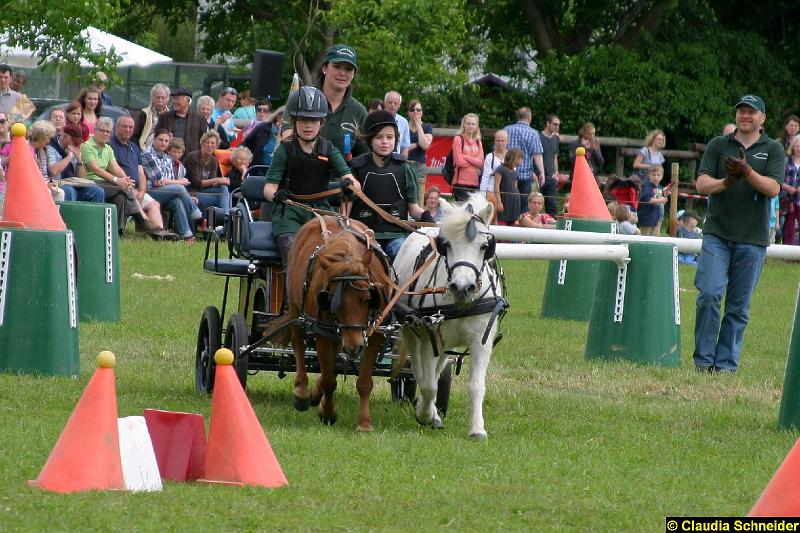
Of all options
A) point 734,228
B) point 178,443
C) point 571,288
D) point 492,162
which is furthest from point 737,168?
point 492,162

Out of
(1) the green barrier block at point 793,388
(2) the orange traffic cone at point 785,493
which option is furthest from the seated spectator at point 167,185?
(2) the orange traffic cone at point 785,493

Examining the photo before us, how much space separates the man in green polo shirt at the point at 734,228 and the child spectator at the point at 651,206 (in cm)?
1189

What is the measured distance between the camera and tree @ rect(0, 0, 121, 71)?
70.6 feet

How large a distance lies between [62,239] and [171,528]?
480cm

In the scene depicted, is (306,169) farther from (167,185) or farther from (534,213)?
(534,213)

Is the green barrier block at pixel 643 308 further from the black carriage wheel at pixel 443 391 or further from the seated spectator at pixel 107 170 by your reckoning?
the seated spectator at pixel 107 170

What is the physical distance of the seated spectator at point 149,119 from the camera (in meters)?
21.3

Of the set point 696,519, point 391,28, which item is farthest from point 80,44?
point 696,519

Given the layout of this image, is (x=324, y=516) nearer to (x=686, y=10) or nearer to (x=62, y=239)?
(x=62, y=239)

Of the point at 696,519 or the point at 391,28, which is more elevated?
the point at 391,28

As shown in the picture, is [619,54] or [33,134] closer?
[33,134]

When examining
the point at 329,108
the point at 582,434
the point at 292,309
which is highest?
the point at 329,108

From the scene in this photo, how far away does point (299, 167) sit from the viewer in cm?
963

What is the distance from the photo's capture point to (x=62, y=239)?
33.8 feet
